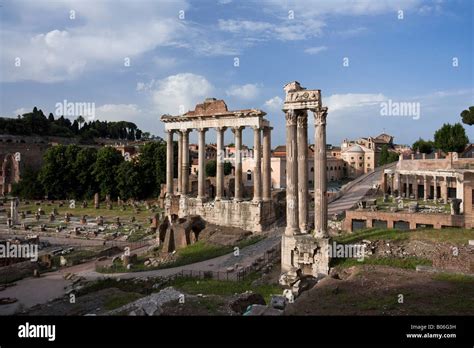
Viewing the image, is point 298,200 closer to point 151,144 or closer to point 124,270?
point 124,270

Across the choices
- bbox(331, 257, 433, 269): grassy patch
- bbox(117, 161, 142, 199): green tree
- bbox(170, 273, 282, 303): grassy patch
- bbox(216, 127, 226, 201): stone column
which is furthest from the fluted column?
bbox(117, 161, 142, 199): green tree

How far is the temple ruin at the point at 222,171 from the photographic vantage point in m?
31.7

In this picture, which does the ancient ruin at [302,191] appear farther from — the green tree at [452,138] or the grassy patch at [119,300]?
the green tree at [452,138]

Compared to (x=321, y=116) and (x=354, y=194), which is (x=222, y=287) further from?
(x=354, y=194)

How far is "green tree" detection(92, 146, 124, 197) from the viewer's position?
64.1m

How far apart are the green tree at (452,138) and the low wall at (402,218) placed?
3688cm

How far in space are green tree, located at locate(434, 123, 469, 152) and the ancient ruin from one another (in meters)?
49.6

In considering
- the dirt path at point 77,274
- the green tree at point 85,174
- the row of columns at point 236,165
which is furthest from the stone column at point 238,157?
the green tree at point 85,174

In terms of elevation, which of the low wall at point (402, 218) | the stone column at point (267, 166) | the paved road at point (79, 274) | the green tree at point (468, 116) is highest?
the green tree at point (468, 116)

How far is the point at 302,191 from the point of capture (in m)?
20.6

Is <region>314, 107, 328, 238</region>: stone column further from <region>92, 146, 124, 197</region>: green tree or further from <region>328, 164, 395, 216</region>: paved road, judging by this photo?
<region>92, 146, 124, 197</region>: green tree

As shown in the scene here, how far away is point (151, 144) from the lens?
64562mm

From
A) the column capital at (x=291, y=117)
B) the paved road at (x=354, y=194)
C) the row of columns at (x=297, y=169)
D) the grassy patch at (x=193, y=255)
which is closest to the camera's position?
the column capital at (x=291, y=117)

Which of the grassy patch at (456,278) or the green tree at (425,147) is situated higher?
the green tree at (425,147)
